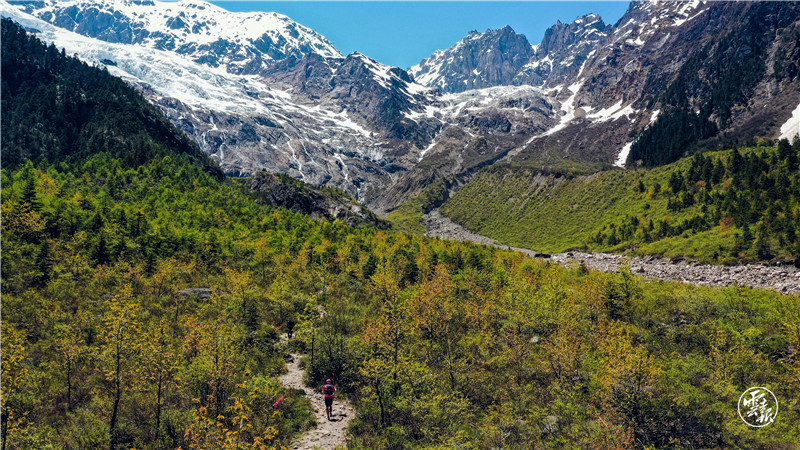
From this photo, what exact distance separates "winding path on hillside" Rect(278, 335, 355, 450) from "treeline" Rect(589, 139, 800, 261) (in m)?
74.1

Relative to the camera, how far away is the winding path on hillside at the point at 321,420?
861 inches

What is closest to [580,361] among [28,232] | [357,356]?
[357,356]

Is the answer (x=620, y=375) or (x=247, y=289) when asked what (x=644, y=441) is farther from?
(x=247, y=289)

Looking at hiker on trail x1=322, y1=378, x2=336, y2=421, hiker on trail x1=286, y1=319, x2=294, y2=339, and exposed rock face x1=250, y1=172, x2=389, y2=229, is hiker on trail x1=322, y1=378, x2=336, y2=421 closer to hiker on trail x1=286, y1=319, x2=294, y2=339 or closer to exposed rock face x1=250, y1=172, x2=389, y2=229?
hiker on trail x1=286, y1=319, x2=294, y2=339

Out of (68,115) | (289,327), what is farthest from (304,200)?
(289,327)

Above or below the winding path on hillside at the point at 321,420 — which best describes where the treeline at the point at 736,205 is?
above

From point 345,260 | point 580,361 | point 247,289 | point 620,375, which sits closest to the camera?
point 620,375

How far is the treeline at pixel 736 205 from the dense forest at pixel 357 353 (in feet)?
108

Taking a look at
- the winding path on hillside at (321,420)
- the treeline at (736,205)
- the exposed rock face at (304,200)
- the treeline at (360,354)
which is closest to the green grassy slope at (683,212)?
the treeline at (736,205)

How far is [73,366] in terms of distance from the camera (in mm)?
22969

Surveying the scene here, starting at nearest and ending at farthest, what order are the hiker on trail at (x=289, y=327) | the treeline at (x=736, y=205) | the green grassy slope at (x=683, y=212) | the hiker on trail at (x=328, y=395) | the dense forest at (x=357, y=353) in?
1. the dense forest at (x=357, y=353)
2. the hiker on trail at (x=328, y=395)
3. the hiker on trail at (x=289, y=327)
4. the treeline at (x=736, y=205)
5. the green grassy slope at (x=683, y=212)

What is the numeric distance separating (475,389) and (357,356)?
999 centimetres

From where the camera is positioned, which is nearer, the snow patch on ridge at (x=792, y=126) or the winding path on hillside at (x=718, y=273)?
the winding path on hillside at (x=718, y=273)

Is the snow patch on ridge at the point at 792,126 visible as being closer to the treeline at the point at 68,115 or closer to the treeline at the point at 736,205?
the treeline at the point at 736,205
